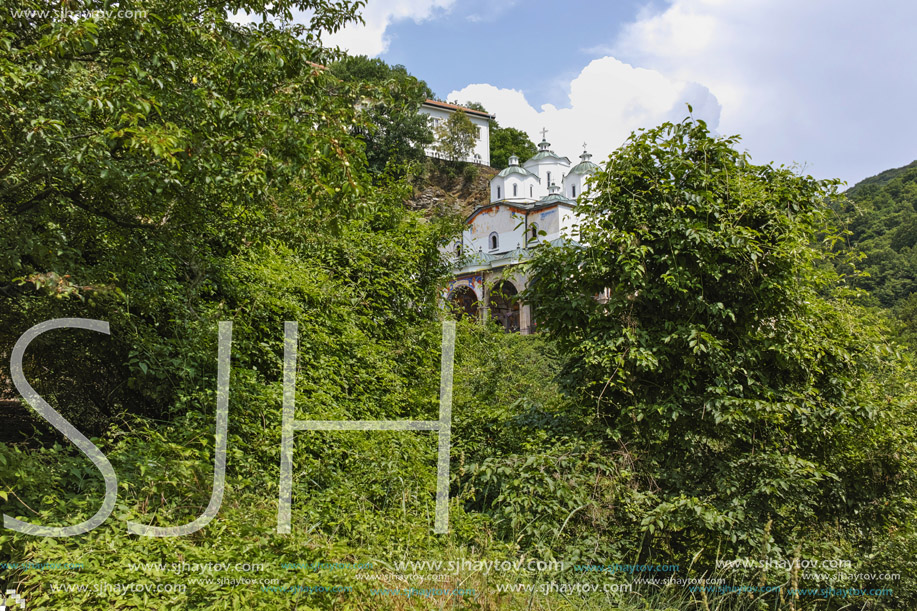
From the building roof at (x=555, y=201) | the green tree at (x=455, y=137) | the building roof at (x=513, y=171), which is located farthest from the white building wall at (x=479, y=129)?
the building roof at (x=555, y=201)

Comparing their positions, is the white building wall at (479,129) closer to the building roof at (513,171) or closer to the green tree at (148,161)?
the building roof at (513,171)

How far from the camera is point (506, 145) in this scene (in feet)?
224

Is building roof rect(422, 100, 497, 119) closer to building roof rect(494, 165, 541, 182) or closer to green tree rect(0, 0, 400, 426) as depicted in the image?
building roof rect(494, 165, 541, 182)

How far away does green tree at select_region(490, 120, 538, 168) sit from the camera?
6656 centimetres

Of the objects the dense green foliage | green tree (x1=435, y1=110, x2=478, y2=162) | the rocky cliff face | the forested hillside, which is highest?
green tree (x1=435, y1=110, x2=478, y2=162)

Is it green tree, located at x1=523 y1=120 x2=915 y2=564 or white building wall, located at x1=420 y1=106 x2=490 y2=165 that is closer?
green tree, located at x1=523 y1=120 x2=915 y2=564

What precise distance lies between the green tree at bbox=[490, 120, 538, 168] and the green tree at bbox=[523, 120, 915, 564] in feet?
201

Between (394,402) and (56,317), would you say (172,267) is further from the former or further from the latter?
(394,402)

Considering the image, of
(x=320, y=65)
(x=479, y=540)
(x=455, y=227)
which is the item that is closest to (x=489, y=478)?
(x=479, y=540)

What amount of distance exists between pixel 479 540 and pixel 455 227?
6.21 m

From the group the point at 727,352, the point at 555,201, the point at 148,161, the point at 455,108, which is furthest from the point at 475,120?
the point at 148,161

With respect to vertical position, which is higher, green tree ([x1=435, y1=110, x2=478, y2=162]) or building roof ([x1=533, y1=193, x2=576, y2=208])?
green tree ([x1=435, y1=110, x2=478, y2=162])

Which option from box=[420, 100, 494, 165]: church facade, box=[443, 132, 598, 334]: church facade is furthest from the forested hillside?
box=[420, 100, 494, 165]: church facade

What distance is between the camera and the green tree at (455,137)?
184ft
